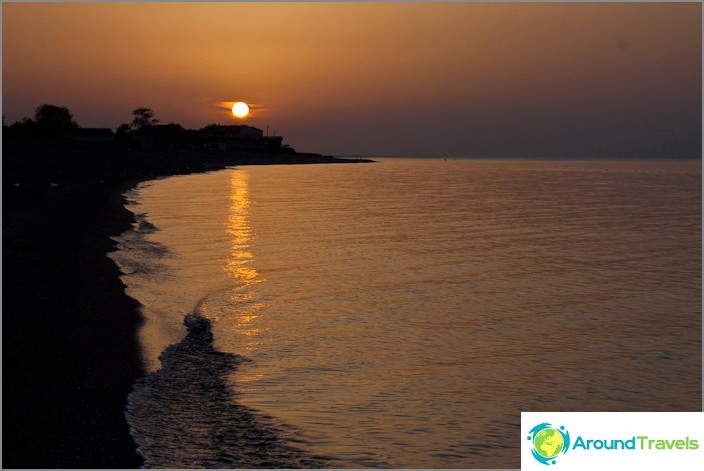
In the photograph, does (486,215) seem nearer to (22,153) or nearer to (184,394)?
(184,394)

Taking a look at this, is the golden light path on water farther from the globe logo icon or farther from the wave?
the globe logo icon

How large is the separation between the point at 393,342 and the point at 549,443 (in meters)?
7.42

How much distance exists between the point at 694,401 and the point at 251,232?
2919 centimetres

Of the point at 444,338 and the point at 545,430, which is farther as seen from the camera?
the point at 444,338

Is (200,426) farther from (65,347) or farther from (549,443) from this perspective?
(549,443)

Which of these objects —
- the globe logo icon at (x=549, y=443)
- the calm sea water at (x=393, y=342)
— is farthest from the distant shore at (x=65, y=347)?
the globe logo icon at (x=549, y=443)

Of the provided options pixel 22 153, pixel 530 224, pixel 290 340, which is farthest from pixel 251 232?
pixel 22 153

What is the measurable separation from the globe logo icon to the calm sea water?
1.13 metres

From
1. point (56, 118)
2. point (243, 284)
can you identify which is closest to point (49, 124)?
point (56, 118)

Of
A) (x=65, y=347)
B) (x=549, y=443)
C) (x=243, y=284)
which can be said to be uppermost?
(x=65, y=347)

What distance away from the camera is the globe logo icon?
9719mm

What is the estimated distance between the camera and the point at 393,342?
1702 centimetres

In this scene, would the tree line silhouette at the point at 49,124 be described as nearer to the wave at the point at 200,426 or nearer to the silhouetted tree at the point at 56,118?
the silhouetted tree at the point at 56,118

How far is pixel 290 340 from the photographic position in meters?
16.8
